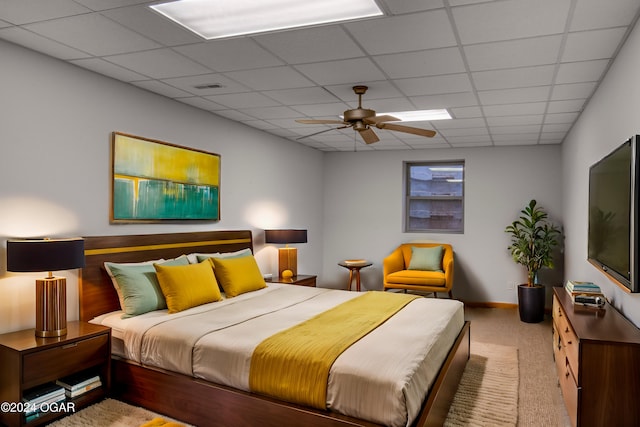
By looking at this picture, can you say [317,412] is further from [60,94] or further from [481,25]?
[60,94]

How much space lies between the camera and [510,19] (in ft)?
8.56

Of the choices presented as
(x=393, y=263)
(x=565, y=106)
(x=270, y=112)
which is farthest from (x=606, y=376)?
(x=393, y=263)

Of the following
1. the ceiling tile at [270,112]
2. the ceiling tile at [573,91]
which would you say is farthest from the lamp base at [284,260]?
the ceiling tile at [573,91]

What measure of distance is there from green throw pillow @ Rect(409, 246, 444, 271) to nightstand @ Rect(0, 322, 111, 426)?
4.68 m

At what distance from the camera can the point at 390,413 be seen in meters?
2.32

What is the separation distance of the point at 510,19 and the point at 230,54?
1836mm

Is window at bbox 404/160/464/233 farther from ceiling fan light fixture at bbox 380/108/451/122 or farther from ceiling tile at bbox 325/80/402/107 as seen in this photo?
ceiling tile at bbox 325/80/402/107

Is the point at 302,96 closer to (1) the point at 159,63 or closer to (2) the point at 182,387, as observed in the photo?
(1) the point at 159,63

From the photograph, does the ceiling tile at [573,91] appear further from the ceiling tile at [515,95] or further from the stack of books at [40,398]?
the stack of books at [40,398]

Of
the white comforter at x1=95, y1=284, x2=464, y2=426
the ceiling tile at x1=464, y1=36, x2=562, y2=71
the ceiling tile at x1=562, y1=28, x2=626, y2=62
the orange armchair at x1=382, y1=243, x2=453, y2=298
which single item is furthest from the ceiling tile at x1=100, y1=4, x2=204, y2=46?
the orange armchair at x1=382, y1=243, x2=453, y2=298

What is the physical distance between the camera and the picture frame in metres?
4.02

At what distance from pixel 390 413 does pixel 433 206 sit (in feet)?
18.6

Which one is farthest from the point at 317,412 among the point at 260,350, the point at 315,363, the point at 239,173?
the point at 239,173

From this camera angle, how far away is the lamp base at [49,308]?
10.2ft
